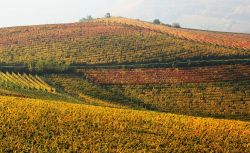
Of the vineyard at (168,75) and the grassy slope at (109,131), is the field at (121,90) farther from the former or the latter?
the vineyard at (168,75)

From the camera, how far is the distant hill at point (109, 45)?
115 m

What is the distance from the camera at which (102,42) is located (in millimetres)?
134500

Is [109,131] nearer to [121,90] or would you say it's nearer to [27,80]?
[121,90]

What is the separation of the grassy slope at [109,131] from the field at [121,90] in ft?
0.31

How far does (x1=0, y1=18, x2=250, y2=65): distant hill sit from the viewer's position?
376 ft

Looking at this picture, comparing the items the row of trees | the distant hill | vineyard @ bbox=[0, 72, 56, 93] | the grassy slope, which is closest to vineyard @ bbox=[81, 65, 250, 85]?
the row of trees

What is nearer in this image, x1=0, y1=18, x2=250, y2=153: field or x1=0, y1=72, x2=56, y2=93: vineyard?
x1=0, y1=18, x2=250, y2=153: field

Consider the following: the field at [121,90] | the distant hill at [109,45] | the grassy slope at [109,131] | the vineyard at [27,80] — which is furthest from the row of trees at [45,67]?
the grassy slope at [109,131]

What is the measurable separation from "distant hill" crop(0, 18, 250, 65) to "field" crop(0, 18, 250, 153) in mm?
311

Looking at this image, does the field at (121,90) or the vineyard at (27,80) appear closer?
the field at (121,90)

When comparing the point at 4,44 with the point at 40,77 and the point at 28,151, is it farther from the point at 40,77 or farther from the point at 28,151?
the point at 28,151

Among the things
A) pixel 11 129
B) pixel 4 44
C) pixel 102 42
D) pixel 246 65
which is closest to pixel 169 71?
pixel 246 65

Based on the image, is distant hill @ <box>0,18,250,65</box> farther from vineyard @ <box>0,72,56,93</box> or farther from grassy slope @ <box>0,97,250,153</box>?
grassy slope @ <box>0,97,250,153</box>

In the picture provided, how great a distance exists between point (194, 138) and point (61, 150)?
1234 centimetres
